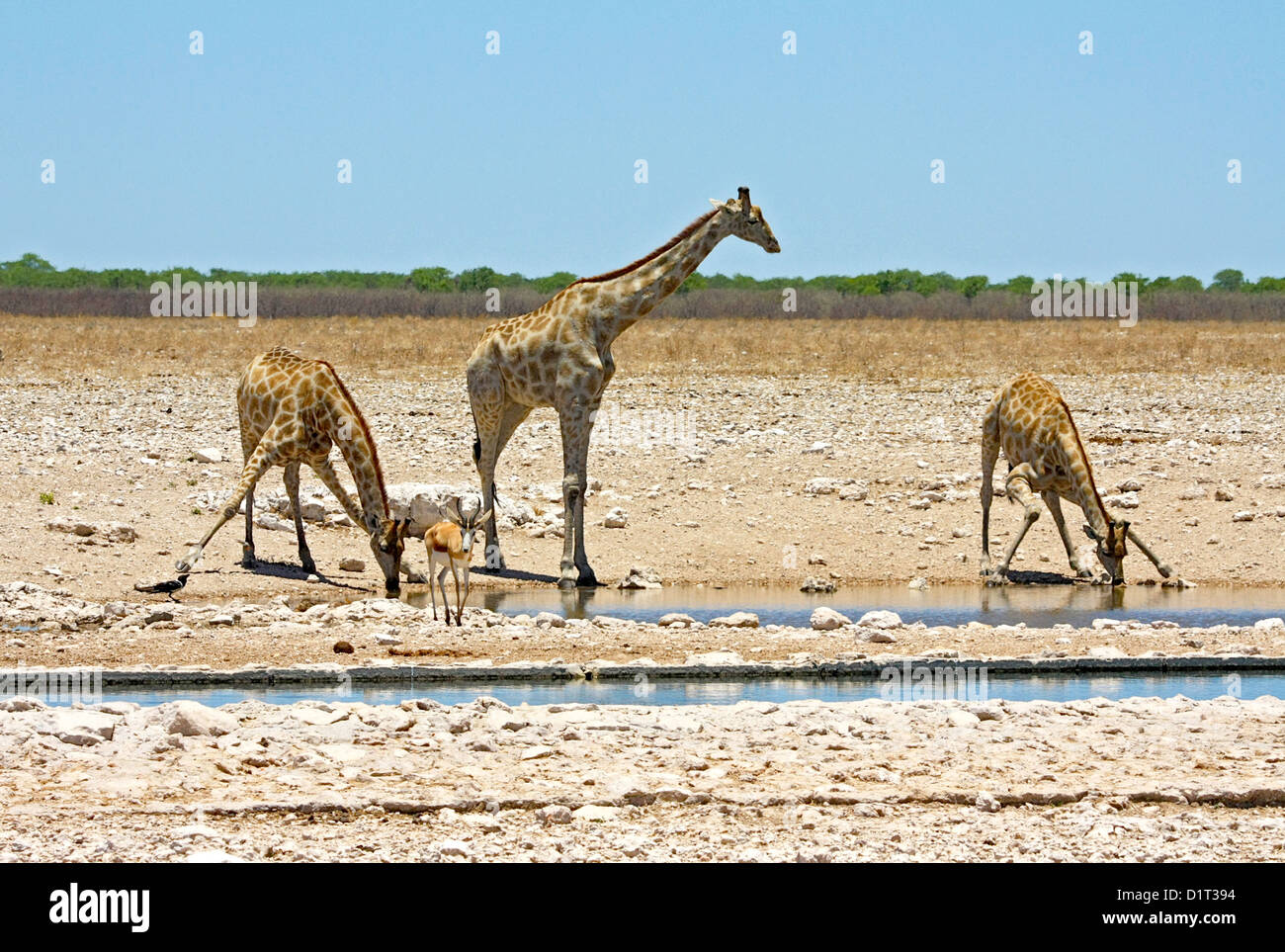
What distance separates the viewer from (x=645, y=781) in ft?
23.6

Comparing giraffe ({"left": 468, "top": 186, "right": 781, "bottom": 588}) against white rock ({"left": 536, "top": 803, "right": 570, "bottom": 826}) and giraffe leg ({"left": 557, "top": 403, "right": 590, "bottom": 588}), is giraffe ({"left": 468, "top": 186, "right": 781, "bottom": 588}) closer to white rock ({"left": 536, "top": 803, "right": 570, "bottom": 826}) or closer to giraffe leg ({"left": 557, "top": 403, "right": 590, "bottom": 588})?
giraffe leg ({"left": 557, "top": 403, "right": 590, "bottom": 588})

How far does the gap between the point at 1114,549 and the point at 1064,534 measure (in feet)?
3.72

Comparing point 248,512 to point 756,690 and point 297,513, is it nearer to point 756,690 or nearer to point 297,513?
point 297,513

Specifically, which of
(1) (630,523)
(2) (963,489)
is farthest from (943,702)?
(2) (963,489)

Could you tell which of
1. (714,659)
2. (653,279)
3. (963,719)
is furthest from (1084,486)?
(963,719)

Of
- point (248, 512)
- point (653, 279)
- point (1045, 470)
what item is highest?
point (653, 279)

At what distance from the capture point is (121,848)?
20.4 ft

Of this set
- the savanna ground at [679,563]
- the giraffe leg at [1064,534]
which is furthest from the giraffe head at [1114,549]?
the savanna ground at [679,563]

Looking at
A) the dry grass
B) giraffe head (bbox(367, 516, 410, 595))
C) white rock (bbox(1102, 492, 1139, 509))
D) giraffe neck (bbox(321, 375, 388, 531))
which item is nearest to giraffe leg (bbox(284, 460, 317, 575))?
giraffe neck (bbox(321, 375, 388, 531))

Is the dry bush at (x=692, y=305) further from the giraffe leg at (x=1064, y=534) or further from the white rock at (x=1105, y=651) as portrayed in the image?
the white rock at (x=1105, y=651)

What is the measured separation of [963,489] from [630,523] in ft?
13.2

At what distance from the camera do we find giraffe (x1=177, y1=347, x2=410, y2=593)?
50.2 feet

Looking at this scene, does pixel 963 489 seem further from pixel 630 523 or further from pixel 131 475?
pixel 131 475
